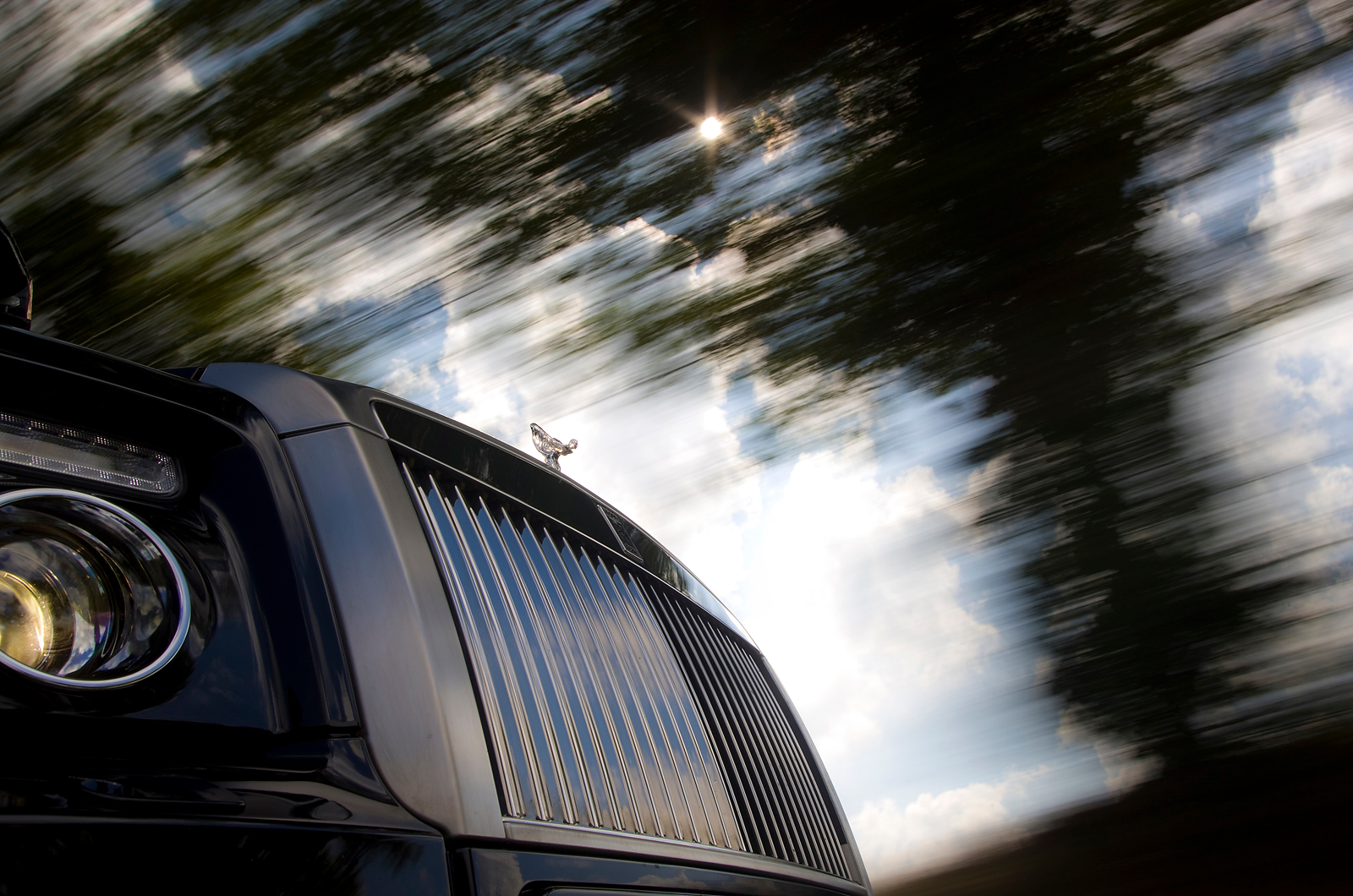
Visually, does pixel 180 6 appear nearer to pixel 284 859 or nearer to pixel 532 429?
pixel 532 429

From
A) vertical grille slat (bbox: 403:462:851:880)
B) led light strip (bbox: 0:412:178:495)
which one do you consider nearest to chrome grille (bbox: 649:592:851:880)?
vertical grille slat (bbox: 403:462:851:880)

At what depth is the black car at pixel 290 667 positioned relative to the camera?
35 centimetres

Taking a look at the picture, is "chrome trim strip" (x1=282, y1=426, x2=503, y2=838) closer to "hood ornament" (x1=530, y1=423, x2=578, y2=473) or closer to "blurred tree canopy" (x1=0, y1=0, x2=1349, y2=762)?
"hood ornament" (x1=530, y1=423, x2=578, y2=473)

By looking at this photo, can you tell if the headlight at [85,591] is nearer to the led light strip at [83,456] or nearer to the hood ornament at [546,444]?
the led light strip at [83,456]

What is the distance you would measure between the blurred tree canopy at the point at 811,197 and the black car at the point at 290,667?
187 centimetres

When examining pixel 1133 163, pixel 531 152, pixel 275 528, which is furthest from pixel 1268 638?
pixel 275 528

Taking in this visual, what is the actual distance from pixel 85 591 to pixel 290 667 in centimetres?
12

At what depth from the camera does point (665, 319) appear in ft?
8.50

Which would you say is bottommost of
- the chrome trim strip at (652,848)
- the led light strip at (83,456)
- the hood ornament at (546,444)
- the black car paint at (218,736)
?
the chrome trim strip at (652,848)

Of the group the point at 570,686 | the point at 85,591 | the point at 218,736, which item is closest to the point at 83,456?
the point at 85,591

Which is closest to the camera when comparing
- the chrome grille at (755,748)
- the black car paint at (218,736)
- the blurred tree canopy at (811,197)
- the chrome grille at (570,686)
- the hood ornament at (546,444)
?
the black car paint at (218,736)

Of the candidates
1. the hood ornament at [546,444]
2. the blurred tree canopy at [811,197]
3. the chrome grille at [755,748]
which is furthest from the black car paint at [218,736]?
the blurred tree canopy at [811,197]

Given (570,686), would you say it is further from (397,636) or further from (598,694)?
(397,636)

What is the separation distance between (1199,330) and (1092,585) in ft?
2.86
